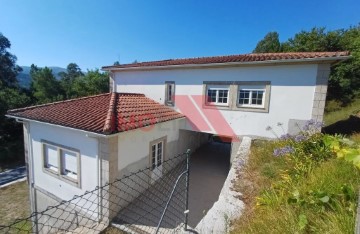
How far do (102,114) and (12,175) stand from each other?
49.9ft

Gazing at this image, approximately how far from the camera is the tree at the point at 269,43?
109 feet

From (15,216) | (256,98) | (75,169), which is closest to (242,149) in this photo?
(256,98)

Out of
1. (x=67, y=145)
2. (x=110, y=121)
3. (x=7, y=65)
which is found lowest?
(x=67, y=145)

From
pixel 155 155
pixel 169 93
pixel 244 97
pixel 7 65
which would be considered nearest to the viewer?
pixel 155 155

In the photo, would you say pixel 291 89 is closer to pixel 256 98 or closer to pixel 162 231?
pixel 256 98

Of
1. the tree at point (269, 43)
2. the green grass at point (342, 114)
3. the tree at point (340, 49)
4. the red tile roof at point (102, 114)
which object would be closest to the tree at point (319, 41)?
the tree at point (340, 49)

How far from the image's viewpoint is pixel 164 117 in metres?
10.2

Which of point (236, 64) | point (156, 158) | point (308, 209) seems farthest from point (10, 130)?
point (308, 209)

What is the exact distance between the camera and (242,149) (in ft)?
26.1

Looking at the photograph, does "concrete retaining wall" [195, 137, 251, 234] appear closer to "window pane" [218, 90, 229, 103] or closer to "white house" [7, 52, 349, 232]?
"white house" [7, 52, 349, 232]

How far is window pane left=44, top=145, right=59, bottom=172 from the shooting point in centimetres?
837

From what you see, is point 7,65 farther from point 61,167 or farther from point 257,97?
point 257,97

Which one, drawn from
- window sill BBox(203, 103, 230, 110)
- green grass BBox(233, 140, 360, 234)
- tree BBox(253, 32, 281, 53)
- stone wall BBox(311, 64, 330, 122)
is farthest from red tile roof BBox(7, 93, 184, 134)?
tree BBox(253, 32, 281, 53)

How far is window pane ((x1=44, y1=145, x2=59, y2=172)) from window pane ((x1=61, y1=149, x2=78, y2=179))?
461 mm
